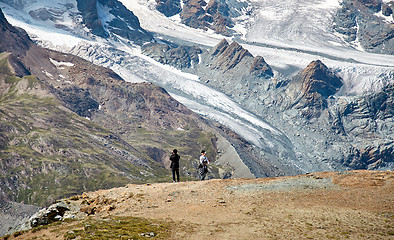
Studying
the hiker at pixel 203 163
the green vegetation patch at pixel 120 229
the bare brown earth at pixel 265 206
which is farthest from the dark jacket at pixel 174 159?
the green vegetation patch at pixel 120 229

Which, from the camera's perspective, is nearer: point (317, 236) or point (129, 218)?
point (317, 236)

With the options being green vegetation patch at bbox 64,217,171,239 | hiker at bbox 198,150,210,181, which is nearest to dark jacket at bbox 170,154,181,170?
hiker at bbox 198,150,210,181

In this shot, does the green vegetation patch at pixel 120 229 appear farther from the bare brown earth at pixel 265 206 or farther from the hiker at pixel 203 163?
the hiker at pixel 203 163

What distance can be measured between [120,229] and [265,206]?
1456cm

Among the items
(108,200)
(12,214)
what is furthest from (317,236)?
(12,214)

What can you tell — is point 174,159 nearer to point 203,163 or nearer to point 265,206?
point 203,163

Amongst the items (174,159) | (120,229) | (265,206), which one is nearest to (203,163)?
(174,159)

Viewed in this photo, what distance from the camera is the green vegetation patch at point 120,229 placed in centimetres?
3062

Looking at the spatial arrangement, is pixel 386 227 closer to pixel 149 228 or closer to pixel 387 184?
pixel 387 184

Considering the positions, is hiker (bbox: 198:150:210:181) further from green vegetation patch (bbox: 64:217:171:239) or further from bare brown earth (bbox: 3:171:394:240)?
green vegetation patch (bbox: 64:217:171:239)

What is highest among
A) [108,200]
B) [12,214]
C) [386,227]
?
[386,227]

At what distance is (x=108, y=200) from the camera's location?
4369 cm

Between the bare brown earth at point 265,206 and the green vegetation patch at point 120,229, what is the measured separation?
→ 3.06ft

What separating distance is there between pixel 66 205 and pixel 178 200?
11480mm
